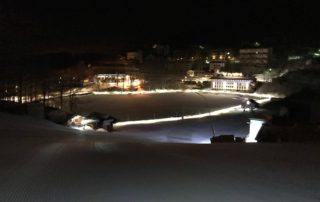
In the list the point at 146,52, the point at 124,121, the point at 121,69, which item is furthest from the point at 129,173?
the point at 146,52

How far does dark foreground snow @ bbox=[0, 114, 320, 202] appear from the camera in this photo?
322 centimetres

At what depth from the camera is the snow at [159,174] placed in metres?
3.23

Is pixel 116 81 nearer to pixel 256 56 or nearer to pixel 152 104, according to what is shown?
pixel 152 104

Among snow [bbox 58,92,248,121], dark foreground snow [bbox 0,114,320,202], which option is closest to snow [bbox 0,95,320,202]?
dark foreground snow [bbox 0,114,320,202]

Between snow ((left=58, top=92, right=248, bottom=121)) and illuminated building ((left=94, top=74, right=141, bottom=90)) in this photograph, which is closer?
snow ((left=58, top=92, right=248, bottom=121))

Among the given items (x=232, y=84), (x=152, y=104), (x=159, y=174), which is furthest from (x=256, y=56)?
(x=159, y=174)

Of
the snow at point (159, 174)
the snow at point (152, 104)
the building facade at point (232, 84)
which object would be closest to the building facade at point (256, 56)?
the building facade at point (232, 84)

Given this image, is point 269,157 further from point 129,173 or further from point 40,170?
point 40,170

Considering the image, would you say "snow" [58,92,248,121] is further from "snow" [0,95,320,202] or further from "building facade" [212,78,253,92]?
"snow" [0,95,320,202]

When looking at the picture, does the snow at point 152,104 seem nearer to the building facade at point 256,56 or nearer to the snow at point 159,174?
the building facade at point 256,56

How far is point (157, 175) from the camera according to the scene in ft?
12.8

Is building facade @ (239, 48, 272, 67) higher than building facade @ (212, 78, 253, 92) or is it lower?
higher

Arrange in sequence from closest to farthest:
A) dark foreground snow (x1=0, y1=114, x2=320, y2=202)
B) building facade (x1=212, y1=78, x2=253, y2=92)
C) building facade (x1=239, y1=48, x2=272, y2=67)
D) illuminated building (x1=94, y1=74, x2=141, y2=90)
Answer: dark foreground snow (x1=0, y1=114, x2=320, y2=202)
building facade (x1=212, y1=78, x2=253, y2=92)
illuminated building (x1=94, y1=74, x2=141, y2=90)
building facade (x1=239, y1=48, x2=272, y2=67)

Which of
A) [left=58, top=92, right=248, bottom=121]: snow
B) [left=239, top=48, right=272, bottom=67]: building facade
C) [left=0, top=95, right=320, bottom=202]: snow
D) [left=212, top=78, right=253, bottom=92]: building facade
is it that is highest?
[left=239, top=48, right=272, bottom=67]: building facade
